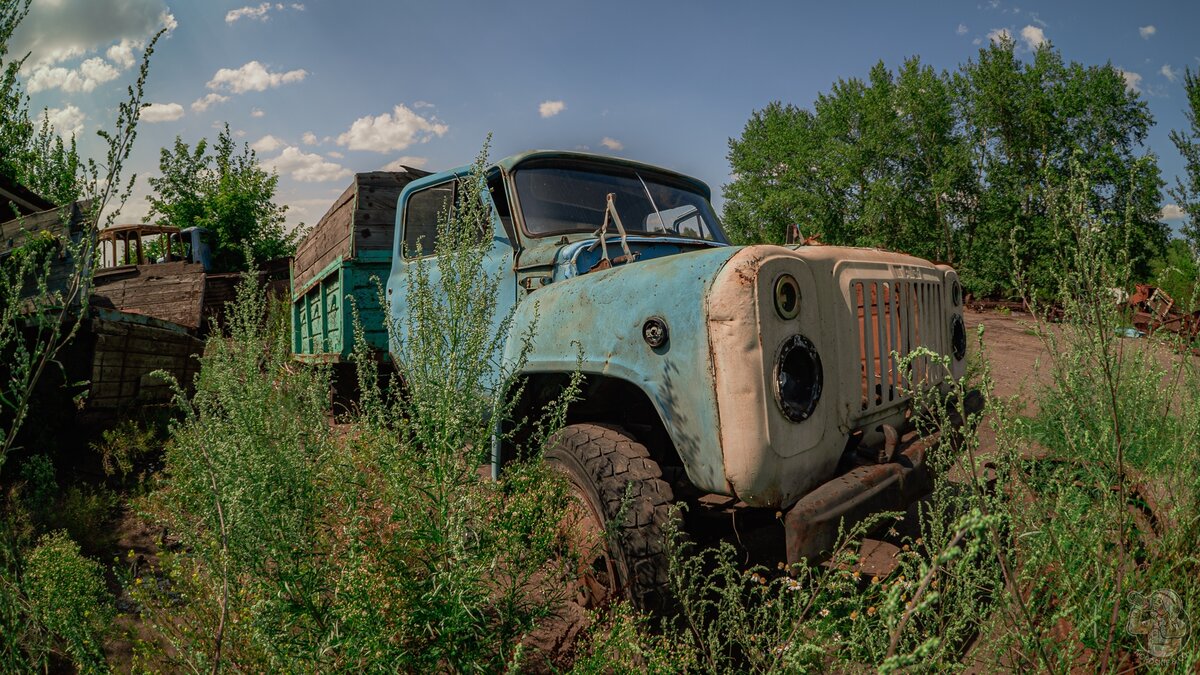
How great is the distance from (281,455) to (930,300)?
289 centimetres

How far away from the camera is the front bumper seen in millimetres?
1950

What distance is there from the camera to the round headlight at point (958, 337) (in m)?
3.29

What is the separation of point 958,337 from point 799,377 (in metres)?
1.69

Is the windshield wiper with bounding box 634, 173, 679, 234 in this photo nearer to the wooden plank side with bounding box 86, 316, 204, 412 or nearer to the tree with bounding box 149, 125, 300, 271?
the wooden plank side with bounding box 86, 316, 204, 412

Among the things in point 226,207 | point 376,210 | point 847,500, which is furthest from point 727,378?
point 226,207

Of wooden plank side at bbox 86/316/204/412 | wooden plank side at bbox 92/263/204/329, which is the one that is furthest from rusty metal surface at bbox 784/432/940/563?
wooden plank side at bbox 92/263/204/329

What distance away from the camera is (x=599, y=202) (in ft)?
11.7

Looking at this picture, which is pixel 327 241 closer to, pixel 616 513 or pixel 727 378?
pixel 616 513

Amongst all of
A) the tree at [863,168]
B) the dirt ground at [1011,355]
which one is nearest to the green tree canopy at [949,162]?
the tree at [863,168]

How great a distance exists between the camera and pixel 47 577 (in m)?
2.44

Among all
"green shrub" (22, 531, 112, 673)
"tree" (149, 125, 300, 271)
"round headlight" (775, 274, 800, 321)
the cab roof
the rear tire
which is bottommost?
"green shrub" (22, 531, 112, 673)

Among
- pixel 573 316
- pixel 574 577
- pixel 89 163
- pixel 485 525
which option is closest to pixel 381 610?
pixel 485 525

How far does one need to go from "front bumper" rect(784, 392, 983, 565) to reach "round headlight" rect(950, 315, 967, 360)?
3.80ft

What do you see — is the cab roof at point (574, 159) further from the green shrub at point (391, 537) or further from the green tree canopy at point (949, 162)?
the green tree canopy at point (949, 162)
